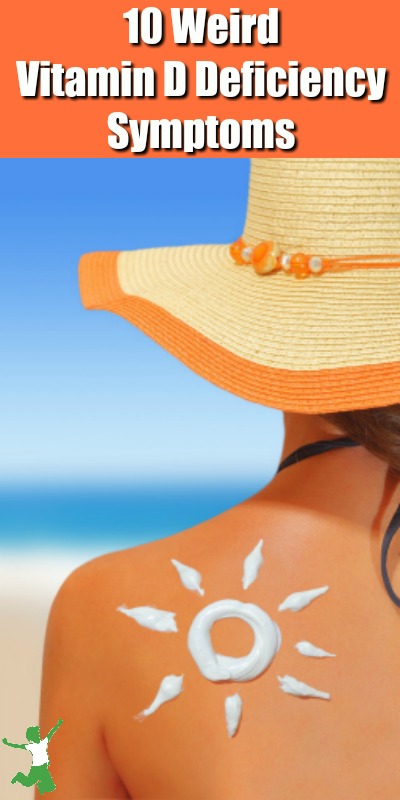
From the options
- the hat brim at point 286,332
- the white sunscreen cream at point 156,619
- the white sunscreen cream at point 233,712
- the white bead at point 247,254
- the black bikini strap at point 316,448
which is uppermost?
the white bead at point 247,254

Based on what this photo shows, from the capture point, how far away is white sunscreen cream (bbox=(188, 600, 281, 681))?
4.28 ft

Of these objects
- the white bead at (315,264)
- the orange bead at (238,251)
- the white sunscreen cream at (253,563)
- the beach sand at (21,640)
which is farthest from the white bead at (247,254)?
the beach sand at (21,640)

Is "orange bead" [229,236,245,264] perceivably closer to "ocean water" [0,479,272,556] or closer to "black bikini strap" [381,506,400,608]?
"black bikini strap" [381,506,400,608]

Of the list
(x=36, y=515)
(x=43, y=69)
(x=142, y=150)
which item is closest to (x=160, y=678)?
(x=142, y=150)

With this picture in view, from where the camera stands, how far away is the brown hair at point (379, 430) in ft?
4.12

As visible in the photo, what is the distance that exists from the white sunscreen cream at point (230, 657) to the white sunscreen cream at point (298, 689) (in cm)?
3

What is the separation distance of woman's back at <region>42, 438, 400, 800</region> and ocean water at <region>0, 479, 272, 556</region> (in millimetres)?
2344

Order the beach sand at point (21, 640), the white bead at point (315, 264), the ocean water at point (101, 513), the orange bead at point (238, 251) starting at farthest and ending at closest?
the ocean water at point (101, 513) → the beach sand at point (21, 640) → the orange bead at point (238, 251) → the white bead at point (315, 264)

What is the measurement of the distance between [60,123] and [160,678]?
1017 millimetres

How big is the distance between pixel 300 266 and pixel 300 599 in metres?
0.34

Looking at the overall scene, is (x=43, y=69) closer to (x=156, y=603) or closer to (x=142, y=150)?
(x=142, y=150)

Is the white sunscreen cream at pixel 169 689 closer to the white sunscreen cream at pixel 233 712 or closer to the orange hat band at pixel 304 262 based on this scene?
the white sunscreen cream at pixel 233 712

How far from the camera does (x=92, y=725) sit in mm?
1391

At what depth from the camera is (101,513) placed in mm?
3789
